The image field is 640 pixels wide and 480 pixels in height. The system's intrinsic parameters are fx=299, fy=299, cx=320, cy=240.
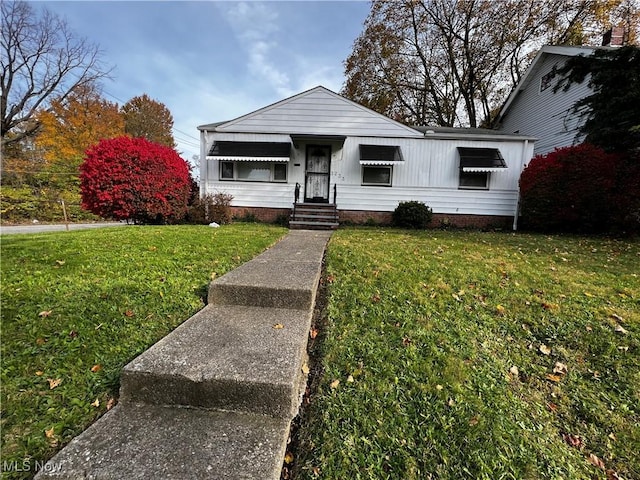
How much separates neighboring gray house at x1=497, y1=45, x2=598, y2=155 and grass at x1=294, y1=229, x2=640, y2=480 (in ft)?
33.8

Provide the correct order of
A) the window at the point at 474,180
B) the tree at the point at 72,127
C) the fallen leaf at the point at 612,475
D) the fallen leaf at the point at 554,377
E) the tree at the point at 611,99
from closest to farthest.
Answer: the fallen leaf at the point at 612,475 < the fallen leaf at the point at 554,377 < the tree at the point at 611,99 < the window at the point at 474,180 < the tree at the point at 72,127

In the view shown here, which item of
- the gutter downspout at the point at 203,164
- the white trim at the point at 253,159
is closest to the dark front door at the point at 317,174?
the white trim at the point at 253,159

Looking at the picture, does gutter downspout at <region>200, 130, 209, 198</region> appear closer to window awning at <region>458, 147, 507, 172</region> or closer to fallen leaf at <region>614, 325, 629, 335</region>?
window awning at <region>458, 147, 507, 172</region>

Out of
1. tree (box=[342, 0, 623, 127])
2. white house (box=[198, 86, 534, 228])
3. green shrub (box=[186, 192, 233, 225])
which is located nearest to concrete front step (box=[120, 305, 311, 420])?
green shrub (box=[186, 192, 233, 225])

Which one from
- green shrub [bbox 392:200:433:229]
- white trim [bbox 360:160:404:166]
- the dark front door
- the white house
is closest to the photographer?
white trim [bbox 360:160:404:166]

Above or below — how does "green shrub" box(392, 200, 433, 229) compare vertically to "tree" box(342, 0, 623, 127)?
below

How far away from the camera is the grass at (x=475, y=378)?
1604 millimetres

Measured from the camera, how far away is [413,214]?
10.5m

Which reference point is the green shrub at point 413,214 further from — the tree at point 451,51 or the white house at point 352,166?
the tree at point 451,51

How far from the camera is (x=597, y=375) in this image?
2.32 m

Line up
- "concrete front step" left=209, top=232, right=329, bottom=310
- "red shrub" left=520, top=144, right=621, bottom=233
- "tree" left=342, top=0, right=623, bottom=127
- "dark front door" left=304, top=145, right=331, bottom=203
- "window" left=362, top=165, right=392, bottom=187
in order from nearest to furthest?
"concrete front step" left=209, top=232, right=329, bottom=310, "red shrub" left=520, top=144, right=621, bottom=233, "window" left=362, top=165, right=392, bottom=187, "dark front door" left=304, top=145, right=331, bottom=203, "tree" left=342, top=0, right=623, bottom=127

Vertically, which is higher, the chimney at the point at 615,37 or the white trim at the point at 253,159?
the chimney at the point at 615,37

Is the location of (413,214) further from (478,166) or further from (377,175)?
(478,166)

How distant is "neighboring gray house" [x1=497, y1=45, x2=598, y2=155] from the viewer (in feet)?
36.8
